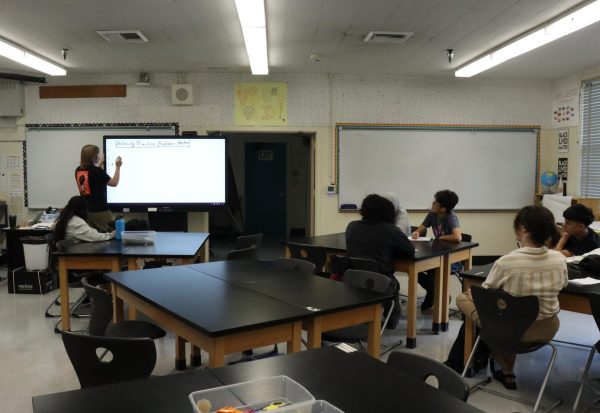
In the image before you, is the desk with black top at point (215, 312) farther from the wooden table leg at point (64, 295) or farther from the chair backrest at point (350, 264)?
the wooden table leg at point (64, 295)

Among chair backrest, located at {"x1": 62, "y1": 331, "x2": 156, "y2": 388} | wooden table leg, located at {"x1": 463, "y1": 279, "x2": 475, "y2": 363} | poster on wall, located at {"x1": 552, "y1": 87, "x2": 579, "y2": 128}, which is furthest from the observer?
poster on wall, located at {"x1": 552, "y1": 87, "x2": 579, "y2": 128}

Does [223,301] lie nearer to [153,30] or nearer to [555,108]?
[153,30]

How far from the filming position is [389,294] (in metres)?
2.68

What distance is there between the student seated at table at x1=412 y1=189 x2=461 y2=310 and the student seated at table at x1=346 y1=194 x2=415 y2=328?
0.91 metres

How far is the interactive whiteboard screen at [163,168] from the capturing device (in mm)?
6367

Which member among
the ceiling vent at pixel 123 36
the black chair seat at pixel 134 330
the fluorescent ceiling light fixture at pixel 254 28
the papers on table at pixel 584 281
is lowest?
the black chair seat at pixel 134 330

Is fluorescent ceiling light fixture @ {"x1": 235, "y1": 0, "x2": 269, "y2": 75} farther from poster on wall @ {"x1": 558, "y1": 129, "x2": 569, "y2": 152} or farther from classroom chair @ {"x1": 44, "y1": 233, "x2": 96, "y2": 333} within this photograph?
poster on wall @ {"x1": 558, "y1": 129, "x2": 569, "y2": 152}

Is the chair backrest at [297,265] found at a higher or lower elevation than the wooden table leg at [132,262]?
higher

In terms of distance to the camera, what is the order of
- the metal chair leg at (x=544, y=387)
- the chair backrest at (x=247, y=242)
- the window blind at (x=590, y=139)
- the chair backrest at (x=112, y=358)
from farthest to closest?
1. the window blind at (x=590, y=139)
2. the chair backrest at (x=247, y=242)
3. the metal chair leg at (x=544, y=387)
4. the chair backrest at (x=112, y=358)

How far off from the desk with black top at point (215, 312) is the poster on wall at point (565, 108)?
583 cm

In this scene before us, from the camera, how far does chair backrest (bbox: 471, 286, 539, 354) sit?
8.70 ft

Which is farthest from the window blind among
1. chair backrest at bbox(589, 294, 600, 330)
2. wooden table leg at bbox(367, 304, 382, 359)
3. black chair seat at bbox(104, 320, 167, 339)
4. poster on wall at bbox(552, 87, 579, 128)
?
black chair seat at bbox(104, 320, 167, 339)

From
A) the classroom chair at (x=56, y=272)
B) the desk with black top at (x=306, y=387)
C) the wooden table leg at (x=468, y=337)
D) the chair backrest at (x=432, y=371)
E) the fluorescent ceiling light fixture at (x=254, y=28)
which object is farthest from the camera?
the classroom chair at (x=56, y=272)

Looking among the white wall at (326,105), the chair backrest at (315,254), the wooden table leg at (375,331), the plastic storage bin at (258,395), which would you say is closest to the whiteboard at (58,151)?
the white wall at (326,105)
